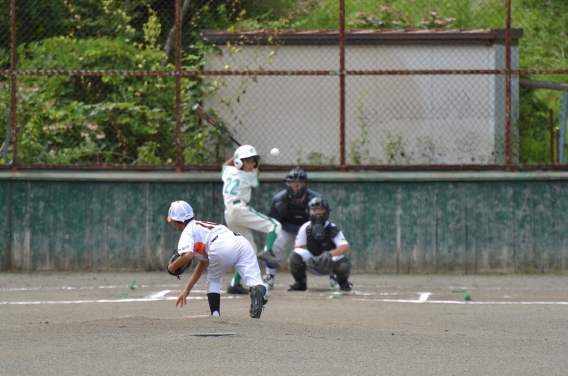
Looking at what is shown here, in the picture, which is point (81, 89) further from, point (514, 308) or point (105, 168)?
point (514, 308)

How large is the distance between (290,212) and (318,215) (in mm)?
665

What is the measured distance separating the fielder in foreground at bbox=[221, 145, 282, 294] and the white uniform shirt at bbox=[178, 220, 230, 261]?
334cm

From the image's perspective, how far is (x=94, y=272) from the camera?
15.5 meters

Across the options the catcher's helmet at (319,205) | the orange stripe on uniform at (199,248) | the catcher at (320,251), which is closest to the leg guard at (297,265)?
the catcher at (320,251)

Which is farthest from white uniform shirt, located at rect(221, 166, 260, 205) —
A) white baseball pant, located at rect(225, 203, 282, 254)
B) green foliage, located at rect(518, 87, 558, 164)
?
Answer: green foliage, located at rect(518, 87, 558, 164)

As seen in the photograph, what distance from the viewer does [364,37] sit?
16078 millimetres

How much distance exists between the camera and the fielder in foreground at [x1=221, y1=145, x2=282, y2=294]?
13.2 meters

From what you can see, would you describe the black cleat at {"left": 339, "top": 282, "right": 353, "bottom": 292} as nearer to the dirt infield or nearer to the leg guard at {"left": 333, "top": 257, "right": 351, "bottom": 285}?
the leg guard at {"left": 333, "top": 257, "right": 351, "bottom": 285}

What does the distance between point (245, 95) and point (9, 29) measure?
3.64 m

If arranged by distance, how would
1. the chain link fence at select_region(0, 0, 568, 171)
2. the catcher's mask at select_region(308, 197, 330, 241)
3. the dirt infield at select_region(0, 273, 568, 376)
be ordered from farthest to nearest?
the chain link fence at select_region(0, 0, 568, 171)
the catcher's mask at select_region(308, 197, 330, 241)
the dirt infield at select_region(0, 273, 568, 376)

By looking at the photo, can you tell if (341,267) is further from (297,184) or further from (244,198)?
(244,198)

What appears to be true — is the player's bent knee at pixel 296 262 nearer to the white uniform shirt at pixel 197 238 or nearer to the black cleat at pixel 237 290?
the black cleat at pixel 237 290

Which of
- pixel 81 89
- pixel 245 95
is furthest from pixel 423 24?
pixel 81 89

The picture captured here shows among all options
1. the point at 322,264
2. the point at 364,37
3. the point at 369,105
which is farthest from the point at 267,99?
the point at 322,264
